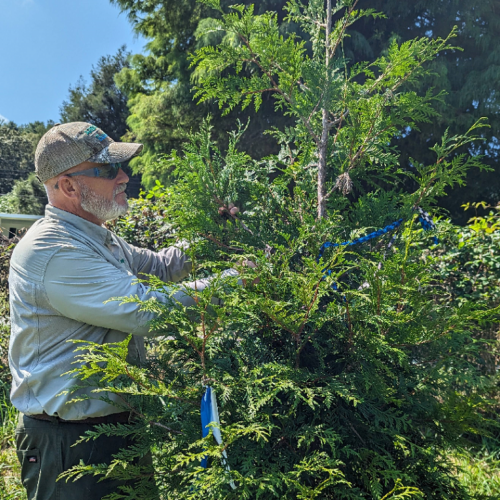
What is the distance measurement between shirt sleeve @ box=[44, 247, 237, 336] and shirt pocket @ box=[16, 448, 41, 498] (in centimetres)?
74

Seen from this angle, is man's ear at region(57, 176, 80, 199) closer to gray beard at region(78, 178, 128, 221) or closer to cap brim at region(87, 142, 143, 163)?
gray beard at region(78, 178, 128, 221)

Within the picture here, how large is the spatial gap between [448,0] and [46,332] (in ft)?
39.2

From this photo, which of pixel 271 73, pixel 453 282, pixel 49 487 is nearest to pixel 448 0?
pixel 453 282

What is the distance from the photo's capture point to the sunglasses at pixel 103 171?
91.4 inches

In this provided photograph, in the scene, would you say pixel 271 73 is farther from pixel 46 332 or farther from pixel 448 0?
pixel 448 0

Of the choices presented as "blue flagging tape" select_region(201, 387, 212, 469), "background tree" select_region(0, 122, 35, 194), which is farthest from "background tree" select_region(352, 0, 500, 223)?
"background tree" select_region(0, 122, 35, 194)

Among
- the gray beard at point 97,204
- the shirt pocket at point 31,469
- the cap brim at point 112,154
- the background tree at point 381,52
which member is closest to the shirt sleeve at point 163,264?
the gray beard at point 97,204

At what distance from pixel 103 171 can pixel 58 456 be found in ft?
4.69

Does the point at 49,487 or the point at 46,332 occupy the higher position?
the point at 46,332

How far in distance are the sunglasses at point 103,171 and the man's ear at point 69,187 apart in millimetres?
32

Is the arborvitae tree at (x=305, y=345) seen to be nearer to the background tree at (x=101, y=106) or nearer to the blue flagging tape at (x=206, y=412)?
the blue flagging tape at (x=206, y=412)

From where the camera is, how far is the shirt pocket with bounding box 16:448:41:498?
211cm

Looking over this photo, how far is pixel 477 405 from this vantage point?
1.71m

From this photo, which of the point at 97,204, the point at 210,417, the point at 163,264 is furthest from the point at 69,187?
the point at 210,417
